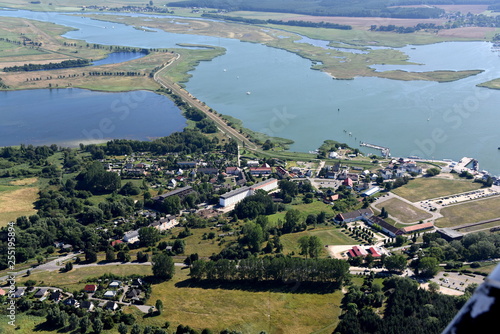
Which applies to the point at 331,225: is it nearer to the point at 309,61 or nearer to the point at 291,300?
the point at 291,300

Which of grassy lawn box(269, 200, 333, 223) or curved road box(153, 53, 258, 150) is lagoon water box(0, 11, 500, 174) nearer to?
curved road box(153, 53, 258, 150)

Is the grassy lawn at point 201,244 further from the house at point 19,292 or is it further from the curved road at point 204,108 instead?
the curved road at point 204,108

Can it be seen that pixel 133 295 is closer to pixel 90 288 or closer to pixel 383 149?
pixel 90 288

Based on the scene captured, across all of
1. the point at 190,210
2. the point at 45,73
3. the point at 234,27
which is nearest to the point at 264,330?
the point at 190,210

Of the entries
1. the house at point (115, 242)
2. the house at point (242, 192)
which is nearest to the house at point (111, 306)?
the house at point (115, 242)

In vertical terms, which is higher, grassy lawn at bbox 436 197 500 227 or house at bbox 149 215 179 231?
grassy lawn at bbox 436 197 500 227

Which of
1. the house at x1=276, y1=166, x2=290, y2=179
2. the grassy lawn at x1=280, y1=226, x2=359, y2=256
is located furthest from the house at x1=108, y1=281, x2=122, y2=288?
the house at x1=276, y1=166, x2=290, y2=179
